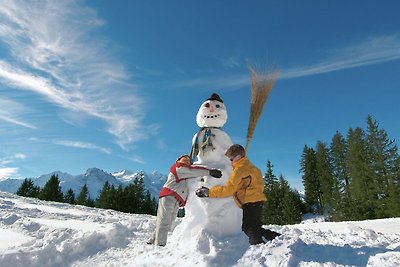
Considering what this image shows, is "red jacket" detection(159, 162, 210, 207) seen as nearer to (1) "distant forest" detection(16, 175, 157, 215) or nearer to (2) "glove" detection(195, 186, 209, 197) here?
(2) "glove" detection(195, 186, 209, 197)

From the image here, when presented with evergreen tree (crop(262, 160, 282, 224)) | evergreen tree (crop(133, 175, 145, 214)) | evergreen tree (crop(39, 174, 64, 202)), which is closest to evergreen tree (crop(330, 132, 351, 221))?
evergreen tree (crop(262, 160, 282, 224))

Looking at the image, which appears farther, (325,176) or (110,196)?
(325,176)

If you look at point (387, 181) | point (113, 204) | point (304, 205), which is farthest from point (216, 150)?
point (304, 205)

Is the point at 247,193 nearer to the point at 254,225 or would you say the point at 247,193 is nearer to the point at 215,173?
the point at 254,225

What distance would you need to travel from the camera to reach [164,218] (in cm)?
632

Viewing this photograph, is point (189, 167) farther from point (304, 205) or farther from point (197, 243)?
point (304, 205)

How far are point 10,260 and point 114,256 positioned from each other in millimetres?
1822

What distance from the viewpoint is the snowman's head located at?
22.6ft

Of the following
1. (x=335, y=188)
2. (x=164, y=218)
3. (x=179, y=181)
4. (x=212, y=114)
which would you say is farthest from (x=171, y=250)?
(x=335, y=188)

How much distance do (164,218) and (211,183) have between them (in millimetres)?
1149

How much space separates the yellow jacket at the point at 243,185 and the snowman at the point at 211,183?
0.35 m

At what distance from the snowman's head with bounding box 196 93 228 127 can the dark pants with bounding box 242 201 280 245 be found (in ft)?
6.72

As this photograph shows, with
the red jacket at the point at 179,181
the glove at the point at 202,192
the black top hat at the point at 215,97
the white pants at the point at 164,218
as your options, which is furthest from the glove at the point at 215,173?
the black top hat at the point at 215,97

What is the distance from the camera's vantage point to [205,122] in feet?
22.6
